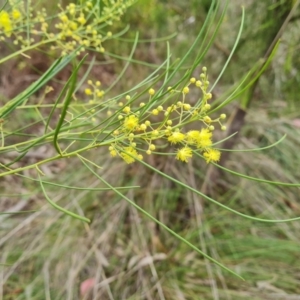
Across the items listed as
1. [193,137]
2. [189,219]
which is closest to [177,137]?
[193,137]

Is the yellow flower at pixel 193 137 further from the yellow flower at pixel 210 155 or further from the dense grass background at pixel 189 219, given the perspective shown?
the dense grass background at pixel 189 219

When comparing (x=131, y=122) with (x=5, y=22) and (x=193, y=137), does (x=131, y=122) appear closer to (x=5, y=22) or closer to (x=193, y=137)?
(x=193, y=137)

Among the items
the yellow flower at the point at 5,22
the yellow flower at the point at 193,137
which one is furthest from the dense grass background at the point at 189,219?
the yellow flower at the point at 193,137

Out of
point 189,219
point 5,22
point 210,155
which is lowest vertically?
point 210,155

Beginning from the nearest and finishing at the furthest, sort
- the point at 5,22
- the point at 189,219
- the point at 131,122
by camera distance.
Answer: the point at 131,122 < the point at 5,22 < the point at 189,219

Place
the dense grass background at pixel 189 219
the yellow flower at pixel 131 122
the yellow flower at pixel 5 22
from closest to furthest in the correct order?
the yellow flower at pixel 131 122, the yellow flower at pixel 5 22, the dense grass background at pixel 189 219

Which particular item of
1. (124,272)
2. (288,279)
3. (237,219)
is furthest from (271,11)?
(124,272)
